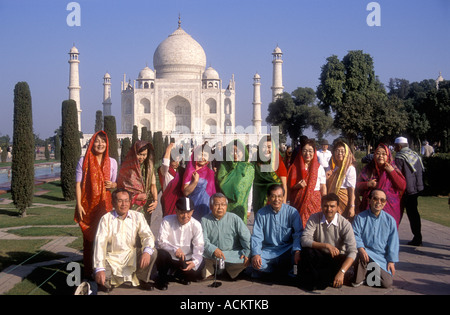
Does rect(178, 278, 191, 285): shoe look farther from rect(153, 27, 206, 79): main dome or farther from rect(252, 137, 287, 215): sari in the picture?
rect(153, 27, 206, 79): main dome

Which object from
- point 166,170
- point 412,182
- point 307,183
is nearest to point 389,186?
point 412,182

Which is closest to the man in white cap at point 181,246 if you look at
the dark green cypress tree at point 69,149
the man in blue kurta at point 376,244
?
the man in blue kurta at point 376,244

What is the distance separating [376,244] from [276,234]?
0.83m

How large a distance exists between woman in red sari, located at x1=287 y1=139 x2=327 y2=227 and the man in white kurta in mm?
1630

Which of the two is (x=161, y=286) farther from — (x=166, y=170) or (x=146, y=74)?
(x=146, y=74)

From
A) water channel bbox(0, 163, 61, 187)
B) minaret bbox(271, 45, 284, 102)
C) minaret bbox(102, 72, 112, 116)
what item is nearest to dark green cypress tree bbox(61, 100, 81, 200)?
water channel bbox(0, 163, 61, 187)

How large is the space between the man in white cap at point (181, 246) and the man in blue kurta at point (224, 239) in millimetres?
110

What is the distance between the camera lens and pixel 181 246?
407cm

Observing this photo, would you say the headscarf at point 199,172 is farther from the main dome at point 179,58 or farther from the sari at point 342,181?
the main dome at point 179,58

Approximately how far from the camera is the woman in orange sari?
409 centimetres

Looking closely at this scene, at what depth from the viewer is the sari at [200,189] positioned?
4668 mm

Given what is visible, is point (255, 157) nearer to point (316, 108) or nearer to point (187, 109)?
point (316, 108)
